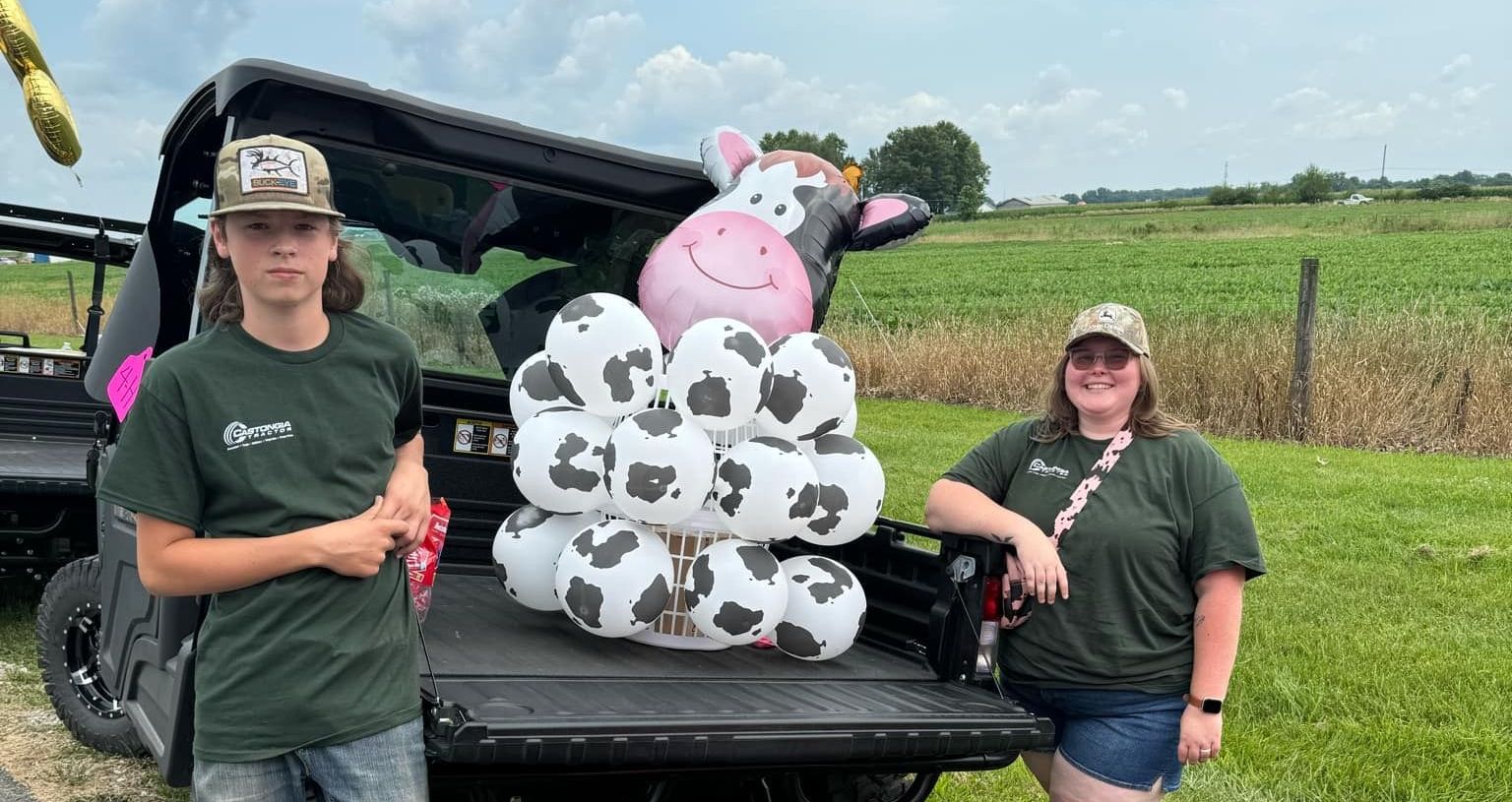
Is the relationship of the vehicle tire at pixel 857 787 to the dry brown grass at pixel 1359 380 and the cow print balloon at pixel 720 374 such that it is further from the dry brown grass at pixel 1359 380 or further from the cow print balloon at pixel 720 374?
the dry brown grass at pixel 1359 380

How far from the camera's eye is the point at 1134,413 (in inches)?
126

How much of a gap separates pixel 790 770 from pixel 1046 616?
76 centimetres

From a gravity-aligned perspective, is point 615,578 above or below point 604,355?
below

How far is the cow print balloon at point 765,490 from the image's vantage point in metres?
3.20

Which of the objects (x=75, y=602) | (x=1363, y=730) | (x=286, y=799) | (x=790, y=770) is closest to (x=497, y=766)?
(x=286, y=799)

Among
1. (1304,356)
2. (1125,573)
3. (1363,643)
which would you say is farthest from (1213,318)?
(1125,573)

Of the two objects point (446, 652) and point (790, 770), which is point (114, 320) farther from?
point (790, 770)

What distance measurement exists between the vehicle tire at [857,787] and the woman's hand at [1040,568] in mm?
552

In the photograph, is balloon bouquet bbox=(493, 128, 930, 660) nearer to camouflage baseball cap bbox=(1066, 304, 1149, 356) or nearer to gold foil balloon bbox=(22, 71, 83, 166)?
camouflage baseball cap bbox=(1066, 304, 1149, 356)

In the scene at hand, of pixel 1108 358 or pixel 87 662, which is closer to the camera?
pixel 1108 358

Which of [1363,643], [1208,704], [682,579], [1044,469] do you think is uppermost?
[1044,469]

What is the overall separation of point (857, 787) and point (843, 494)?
774mm

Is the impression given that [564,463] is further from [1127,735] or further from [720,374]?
[1127,735]

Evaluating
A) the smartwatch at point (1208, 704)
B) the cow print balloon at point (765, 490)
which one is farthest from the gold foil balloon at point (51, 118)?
the smartwatch at point (1208, 704)
